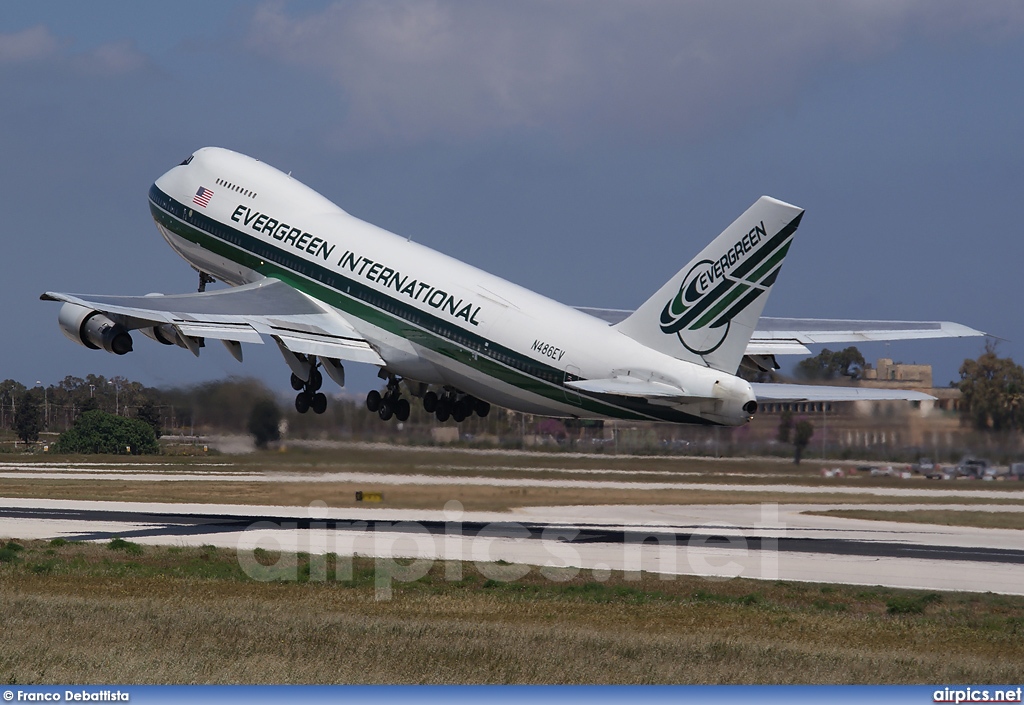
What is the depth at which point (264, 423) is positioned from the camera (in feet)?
140

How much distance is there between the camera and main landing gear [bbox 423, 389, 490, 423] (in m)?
47.0

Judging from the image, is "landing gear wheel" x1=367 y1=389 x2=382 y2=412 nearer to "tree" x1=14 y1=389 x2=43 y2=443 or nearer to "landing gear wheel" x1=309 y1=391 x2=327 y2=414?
"landing gear wheel" x1=309 y1=391 x2=327 y2=414

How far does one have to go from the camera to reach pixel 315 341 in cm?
4653

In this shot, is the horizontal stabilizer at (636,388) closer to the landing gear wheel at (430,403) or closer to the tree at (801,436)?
the landing gear wheel at (430,403)

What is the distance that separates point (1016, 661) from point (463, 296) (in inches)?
914

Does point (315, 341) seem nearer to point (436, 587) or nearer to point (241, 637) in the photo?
point (436, 587)

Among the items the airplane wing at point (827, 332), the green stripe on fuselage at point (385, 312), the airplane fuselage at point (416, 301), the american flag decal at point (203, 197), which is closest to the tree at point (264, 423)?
the airplane fuselage at point (416, 301)

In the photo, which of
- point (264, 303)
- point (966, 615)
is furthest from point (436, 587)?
point (264, 303)

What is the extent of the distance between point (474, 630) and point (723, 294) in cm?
1465

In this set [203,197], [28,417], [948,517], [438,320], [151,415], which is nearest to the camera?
[438,320]

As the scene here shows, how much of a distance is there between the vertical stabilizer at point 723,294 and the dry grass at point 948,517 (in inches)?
671

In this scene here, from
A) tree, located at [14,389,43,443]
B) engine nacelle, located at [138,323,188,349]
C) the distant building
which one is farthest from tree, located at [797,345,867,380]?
tree, located at [14,389,43,443]

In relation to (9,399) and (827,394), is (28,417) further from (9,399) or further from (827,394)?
(827,394)

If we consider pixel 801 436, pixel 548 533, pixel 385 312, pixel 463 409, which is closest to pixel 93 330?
pixel 385 312
